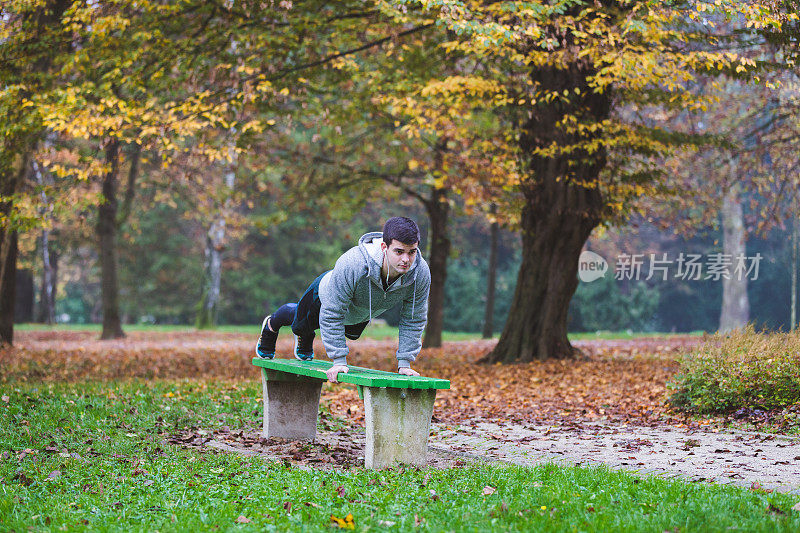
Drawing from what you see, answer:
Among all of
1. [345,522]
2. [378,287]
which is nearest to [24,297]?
[378,287]

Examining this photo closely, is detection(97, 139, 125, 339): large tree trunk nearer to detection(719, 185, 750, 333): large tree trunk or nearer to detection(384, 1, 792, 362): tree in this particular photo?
detection(384, 1, 792, 362): tree

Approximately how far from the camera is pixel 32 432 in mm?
6852

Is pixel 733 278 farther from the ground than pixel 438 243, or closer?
closer

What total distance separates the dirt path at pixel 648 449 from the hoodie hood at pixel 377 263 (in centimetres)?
168

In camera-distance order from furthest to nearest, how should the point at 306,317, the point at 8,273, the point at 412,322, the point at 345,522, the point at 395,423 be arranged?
1. the point at 8,273
2. the point at 306,317
3. the point at 412,322
4. the point at 395,423
5. the point at 345,522

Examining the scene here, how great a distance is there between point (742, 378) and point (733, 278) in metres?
21.0

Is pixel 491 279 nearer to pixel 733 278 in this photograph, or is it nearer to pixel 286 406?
pixel 733 278

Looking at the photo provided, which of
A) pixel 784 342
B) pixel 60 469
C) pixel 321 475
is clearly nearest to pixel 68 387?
pixel 60 469

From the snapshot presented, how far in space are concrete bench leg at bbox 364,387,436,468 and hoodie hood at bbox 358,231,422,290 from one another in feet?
2.60

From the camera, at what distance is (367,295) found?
5848mm

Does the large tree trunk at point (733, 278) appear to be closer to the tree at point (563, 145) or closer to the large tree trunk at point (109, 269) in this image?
the tree at point (563, 145)

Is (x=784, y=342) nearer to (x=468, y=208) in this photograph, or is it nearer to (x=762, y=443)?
(x=762, y=443)

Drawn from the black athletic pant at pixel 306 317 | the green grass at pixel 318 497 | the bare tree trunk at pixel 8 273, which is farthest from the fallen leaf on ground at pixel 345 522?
the bare tree trunk at pixel 8 273

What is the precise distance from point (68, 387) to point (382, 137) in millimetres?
13447
